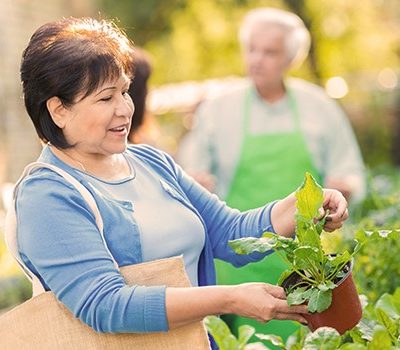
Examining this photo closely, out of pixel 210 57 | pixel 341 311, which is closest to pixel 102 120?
pixel 341 311

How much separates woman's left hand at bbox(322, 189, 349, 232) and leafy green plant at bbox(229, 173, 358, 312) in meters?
0.09

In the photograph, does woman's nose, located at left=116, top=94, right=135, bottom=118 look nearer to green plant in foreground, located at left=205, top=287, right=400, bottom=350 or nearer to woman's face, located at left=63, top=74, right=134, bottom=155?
woman's face, located at left=63, top=74, right=134, bottom=155

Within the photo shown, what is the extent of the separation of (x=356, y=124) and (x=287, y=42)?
8.93 metres

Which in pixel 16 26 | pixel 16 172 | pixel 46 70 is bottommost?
pixel 16 172

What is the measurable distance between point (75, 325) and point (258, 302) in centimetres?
44

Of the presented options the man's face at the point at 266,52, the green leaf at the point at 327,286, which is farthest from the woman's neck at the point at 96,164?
the man's face at the point at 266,52

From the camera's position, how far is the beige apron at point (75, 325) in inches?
99.8

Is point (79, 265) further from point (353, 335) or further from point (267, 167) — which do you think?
point (267, 167)

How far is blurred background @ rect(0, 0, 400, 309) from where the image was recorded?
1232 cm

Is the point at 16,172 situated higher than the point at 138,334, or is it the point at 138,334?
the point at 138,334

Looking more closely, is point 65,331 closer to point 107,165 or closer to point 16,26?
point 107,165

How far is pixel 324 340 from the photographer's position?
2.38 metres

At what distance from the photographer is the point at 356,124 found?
14.2m

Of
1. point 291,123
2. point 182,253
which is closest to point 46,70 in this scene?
point 182,253
